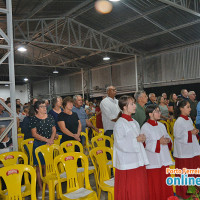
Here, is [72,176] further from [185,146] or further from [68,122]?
[185,146]

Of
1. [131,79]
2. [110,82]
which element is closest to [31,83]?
[110,82]

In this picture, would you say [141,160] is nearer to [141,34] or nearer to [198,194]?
[198,194]

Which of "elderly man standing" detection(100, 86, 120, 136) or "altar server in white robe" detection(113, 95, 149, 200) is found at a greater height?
"elderly man standing" detection(100, 86, 120, 136)

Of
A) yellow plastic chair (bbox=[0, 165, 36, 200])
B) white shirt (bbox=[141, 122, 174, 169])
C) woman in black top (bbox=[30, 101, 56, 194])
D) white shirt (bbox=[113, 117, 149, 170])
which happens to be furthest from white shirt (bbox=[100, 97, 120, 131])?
yellow plastic chair (bbox=[0, 165, 36, 200])

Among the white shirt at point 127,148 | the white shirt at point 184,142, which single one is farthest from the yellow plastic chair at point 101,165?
the white shirt at point 184,142

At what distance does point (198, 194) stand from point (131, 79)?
41.8 ft

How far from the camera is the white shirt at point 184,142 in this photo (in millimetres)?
3549

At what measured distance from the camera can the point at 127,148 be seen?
2.73 m

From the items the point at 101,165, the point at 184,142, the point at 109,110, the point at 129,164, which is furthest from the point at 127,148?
the point at 109,110

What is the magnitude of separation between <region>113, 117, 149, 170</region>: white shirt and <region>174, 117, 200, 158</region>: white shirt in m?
1.05

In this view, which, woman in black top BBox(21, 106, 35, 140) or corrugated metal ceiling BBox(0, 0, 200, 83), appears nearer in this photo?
woman in black top BBox(21, 106, 35, 140)

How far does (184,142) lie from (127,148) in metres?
1.23

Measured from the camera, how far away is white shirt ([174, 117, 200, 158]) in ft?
11.6

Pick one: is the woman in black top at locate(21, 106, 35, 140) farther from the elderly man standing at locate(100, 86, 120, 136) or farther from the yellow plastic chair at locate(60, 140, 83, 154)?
the elderly man standing at locate(100, 86, 120, 136)
